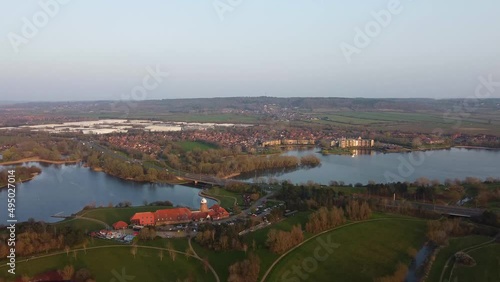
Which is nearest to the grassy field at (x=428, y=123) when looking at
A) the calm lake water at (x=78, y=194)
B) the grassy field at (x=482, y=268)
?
the calm lake water at (x=78, y=194)

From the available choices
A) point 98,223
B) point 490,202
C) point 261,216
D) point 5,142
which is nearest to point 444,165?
point 490,202

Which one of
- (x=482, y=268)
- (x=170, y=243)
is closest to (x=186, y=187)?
(x=170, y=243)

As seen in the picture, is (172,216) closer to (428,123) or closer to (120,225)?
(120,225)

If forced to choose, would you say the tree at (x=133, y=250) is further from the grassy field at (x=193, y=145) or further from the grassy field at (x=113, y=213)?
the grassy field at (x=193, y=145)

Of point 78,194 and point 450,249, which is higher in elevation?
point 450,249

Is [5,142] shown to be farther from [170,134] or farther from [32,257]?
[32,257]

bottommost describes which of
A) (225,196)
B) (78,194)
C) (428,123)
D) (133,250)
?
(78,194)

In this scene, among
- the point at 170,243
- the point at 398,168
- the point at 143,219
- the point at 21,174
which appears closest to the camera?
the point at 170,243
